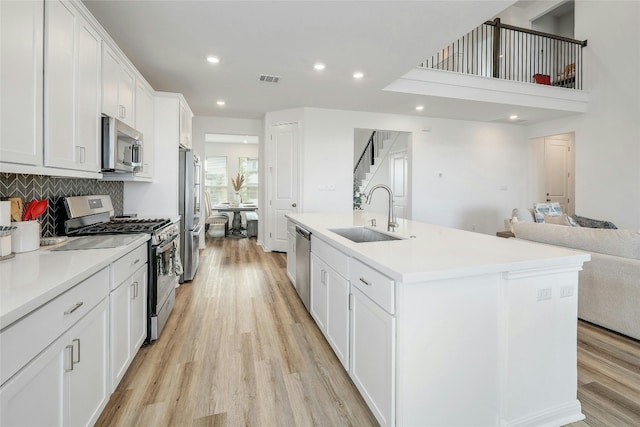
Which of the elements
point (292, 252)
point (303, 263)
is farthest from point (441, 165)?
point (303, 263)

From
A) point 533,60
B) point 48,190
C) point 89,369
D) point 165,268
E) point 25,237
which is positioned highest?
point 533,60

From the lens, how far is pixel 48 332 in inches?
42.8

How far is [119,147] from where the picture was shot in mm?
2457

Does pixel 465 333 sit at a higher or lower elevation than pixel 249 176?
lower

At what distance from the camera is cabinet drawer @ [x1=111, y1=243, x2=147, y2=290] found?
172cm

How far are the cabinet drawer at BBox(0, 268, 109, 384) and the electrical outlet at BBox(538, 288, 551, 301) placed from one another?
6.80 ft

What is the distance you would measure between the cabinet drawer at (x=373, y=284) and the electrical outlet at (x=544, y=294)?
794 mm

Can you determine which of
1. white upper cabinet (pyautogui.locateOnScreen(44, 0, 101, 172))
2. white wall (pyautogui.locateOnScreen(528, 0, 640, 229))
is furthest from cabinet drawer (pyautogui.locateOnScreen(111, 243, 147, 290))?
white wall (pyautogui.locateOnScreen(528, 0, 640, 229))

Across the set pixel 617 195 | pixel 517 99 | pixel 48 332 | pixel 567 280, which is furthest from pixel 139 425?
pixel 617 195

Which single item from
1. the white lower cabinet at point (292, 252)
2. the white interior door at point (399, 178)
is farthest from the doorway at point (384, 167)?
the white lower cabinet at point (292, 252)

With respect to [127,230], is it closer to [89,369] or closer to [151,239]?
[151,239]

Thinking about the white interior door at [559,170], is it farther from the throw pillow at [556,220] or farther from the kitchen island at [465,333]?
the kitchen island at [465,333]

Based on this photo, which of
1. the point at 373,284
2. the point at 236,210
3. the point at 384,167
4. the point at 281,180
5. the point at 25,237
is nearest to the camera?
the point at 373,284

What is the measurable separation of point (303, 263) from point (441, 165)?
4701mm
